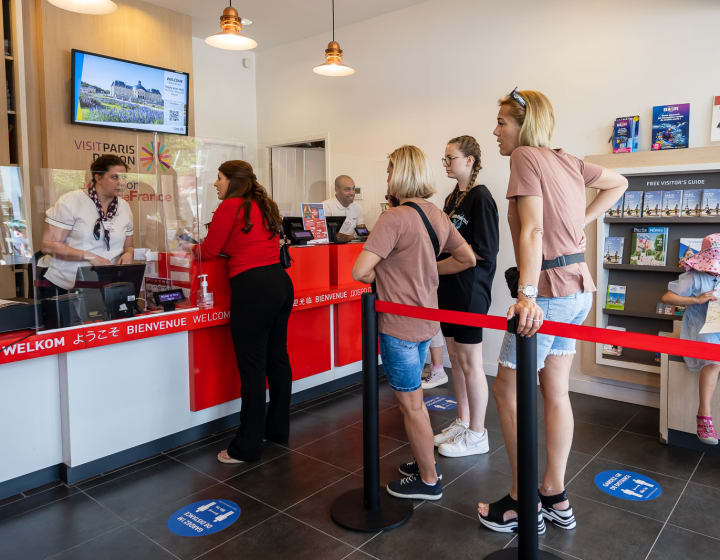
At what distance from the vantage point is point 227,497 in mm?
2617

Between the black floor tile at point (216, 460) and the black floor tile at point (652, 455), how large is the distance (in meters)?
1.84

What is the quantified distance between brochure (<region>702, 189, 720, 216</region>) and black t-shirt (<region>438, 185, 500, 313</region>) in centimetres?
159

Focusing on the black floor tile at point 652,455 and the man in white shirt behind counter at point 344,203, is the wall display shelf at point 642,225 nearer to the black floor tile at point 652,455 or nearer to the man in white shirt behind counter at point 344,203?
the black floor tile at point 652,455

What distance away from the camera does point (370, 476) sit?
7.81 ft

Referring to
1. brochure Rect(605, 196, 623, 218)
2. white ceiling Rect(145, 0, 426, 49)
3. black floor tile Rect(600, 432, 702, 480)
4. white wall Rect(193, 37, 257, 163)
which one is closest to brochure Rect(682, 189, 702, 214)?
brochure Rect(605, 196, 623, 218)

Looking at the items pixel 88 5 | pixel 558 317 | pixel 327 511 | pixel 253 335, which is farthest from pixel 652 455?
pixel 88 5

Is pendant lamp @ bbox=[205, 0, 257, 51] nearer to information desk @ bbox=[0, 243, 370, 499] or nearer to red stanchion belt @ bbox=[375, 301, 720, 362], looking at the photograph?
information desk @ bbox=[0, 243, 370, 499]

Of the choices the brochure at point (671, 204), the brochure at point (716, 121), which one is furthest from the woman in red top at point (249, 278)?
the brochure at point (716, 121)

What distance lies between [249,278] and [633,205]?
108 inches

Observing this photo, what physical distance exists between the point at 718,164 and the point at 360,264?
2.73m

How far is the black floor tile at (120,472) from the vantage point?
274 centimetres

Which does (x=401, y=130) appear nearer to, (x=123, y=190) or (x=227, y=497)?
(x=123, y=190)

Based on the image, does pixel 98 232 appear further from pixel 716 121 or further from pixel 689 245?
pixel 716 121

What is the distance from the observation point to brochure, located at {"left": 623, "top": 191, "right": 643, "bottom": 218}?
3904 mm
